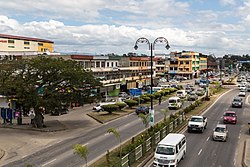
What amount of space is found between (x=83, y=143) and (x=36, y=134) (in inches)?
292

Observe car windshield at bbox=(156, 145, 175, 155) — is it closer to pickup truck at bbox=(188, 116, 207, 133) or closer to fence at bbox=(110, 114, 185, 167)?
fence at bbox=(110, 114, 185, 167)

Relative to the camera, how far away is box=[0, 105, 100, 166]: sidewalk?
28.2m

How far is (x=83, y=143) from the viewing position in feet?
99.9

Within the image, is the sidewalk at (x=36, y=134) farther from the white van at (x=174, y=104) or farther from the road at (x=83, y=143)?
the white van at (x=174, y=104)

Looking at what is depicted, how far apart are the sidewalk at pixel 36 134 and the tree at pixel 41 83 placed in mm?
2534

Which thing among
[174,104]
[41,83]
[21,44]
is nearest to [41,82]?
[41,83]

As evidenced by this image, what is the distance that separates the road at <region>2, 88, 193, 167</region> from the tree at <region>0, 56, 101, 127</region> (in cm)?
549

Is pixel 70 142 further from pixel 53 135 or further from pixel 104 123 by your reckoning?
pixel 104 123

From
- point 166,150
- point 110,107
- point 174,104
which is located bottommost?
point 174,104

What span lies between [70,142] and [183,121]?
52.6 feet

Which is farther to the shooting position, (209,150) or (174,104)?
(174,104)

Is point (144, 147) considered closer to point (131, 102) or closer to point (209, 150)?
point (209, 150)

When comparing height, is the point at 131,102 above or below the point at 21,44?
below

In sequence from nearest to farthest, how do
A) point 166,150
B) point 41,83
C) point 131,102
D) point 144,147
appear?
point 166,150
point 144,147
point 41,83
point 131,102
